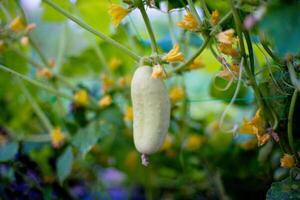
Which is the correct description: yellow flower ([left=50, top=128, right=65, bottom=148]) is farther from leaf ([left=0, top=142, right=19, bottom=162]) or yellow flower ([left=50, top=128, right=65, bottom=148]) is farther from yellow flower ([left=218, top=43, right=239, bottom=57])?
yellow flower ([left=218, top=43, right=239, bottom=57])

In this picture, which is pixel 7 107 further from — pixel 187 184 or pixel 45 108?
pixel 187 184

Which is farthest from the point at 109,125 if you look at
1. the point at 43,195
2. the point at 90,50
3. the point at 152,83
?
the point at 152,83

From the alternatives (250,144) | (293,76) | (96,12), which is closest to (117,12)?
(293,76)

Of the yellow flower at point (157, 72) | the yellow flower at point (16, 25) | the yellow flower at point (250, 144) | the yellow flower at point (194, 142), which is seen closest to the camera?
the yellow flower at point (157, 72)

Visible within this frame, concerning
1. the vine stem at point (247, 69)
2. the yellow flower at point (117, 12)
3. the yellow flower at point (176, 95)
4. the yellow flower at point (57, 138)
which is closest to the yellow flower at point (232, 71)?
the vine stem at point (247, 69)

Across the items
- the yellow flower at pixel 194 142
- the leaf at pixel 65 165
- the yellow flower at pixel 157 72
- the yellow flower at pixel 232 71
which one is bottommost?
the yellow flower at pixel 194 142

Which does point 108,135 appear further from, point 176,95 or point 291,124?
point 291,124

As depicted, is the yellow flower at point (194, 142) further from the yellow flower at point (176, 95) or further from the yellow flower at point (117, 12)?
the yellow flower at point (117, 12)

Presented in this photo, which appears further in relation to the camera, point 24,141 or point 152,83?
point 24,141
